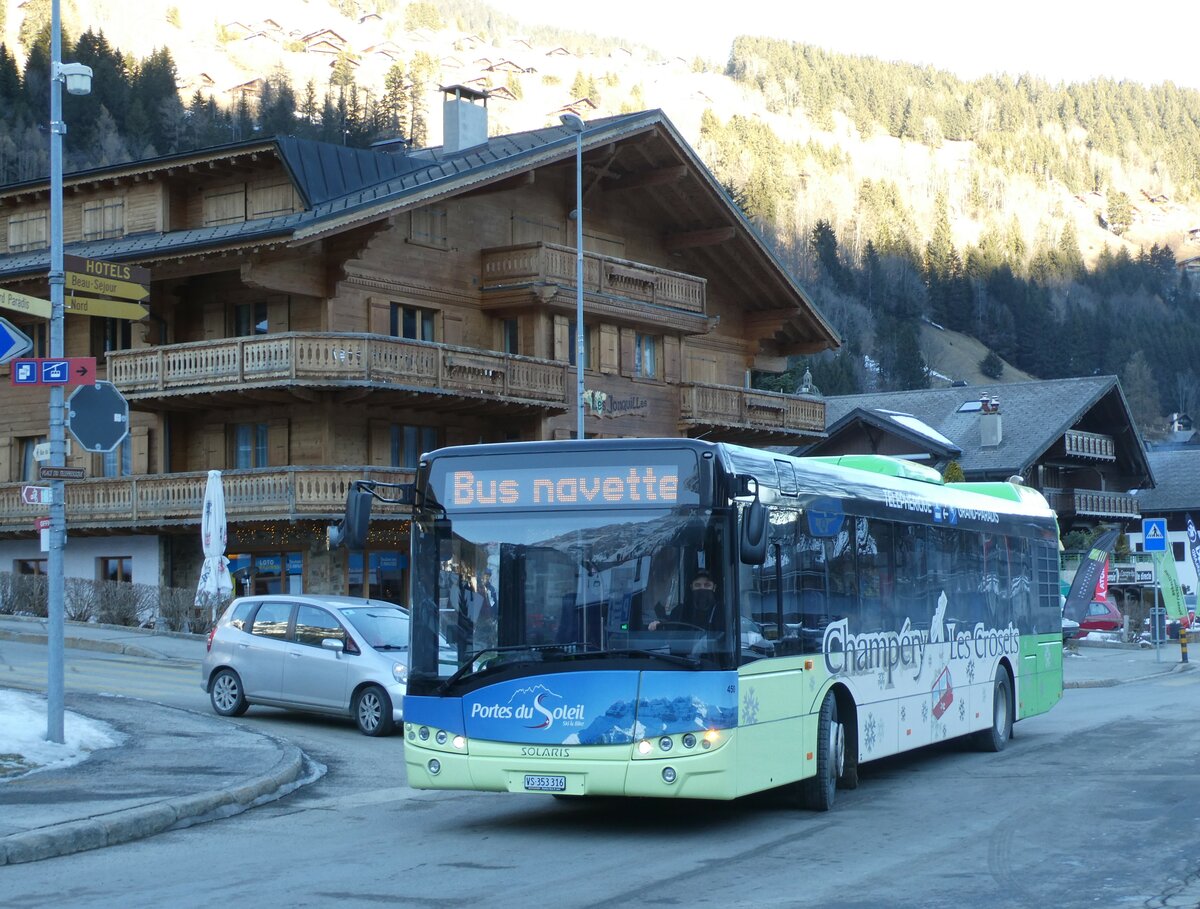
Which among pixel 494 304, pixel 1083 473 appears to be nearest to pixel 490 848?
pixel 494 304

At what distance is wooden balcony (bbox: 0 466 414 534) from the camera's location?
3650cm

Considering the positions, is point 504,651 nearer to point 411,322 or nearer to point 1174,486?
point 411,322

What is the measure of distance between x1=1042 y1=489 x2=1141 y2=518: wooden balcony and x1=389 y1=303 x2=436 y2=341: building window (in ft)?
117

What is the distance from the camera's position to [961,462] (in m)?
68.3

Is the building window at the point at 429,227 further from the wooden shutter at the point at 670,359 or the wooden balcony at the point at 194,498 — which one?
the wooden shutter at the point at 670,359

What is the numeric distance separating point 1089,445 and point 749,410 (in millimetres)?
28423

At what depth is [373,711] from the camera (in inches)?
742

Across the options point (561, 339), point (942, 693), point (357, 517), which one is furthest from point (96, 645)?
point (357, 517)

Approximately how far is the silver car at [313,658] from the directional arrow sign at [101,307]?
5.00 m

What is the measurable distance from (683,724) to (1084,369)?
185 metres

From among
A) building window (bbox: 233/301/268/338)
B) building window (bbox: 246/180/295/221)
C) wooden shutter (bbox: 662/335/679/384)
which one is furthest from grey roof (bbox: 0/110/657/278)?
wooden shutter (bbox: 662/335/679/384)

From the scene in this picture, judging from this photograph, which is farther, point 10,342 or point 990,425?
point 990,425

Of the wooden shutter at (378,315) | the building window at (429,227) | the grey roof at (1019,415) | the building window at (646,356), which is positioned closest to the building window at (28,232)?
the wooden shutter at (378,315)

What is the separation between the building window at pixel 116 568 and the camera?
40.9m
